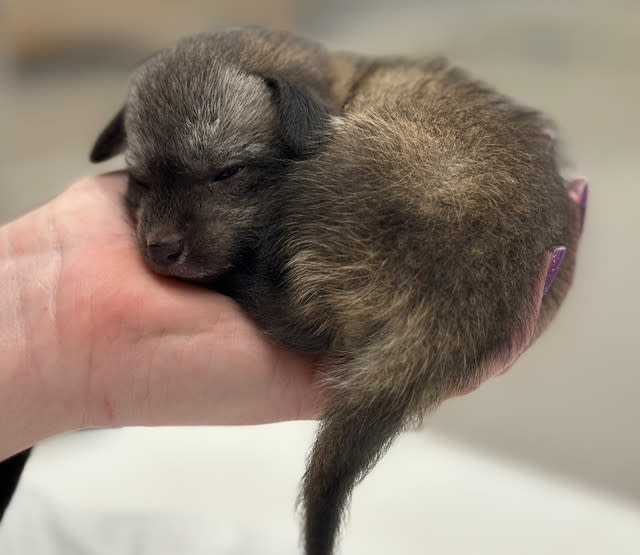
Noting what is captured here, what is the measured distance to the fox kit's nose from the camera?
172cm

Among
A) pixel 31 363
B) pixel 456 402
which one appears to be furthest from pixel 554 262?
pixel 456 402

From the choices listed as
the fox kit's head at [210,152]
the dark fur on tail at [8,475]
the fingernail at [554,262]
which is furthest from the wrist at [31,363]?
the fingernail at [554,262]

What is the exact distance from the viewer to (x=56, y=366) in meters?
1.86

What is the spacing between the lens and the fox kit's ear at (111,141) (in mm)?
2270

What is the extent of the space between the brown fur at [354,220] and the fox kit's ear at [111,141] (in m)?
0.26

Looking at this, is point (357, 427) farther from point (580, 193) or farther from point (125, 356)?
point (580, 193)

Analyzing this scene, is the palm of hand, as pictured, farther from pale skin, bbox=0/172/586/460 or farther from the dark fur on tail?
the dark fur on tail

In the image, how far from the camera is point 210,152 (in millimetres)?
1767

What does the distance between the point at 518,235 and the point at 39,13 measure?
3.09m

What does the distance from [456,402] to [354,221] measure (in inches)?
Result: 74.6

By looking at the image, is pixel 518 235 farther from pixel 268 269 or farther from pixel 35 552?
pixel 35 552

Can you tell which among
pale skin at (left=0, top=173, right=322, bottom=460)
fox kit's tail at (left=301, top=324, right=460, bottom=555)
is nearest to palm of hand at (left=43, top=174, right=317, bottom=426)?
pale skin at (left=0, top=173, right=322, bottom=460)

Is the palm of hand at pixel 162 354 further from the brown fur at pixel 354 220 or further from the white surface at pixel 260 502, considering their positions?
the white surface at pixel 260 502

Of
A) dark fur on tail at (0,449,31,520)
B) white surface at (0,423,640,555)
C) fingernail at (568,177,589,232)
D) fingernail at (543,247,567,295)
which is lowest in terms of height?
white surface at (0,423,640,555)
